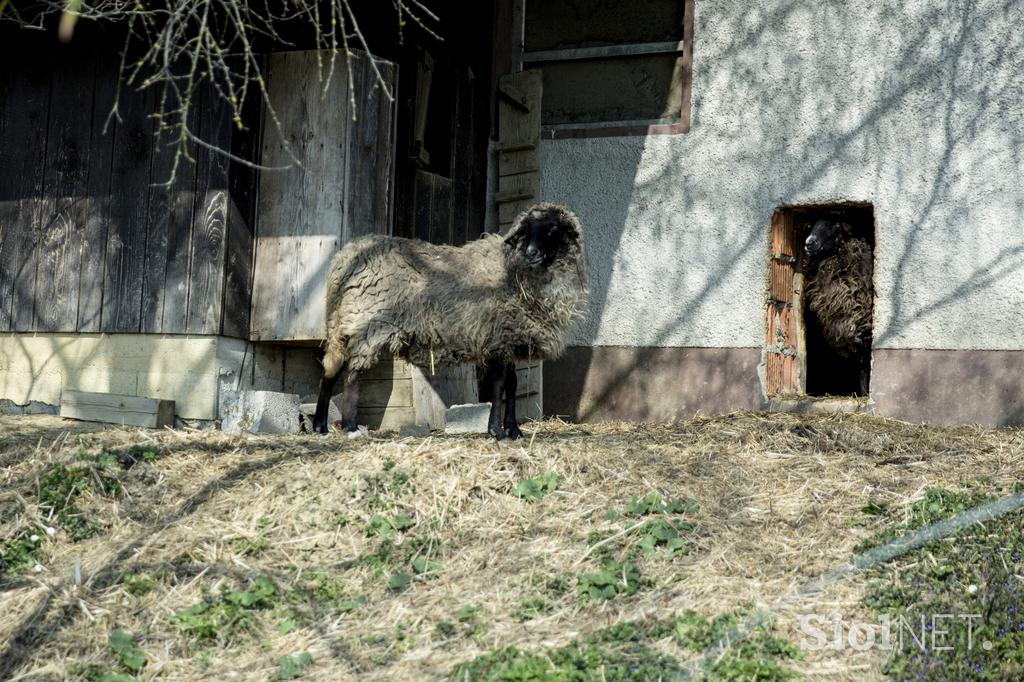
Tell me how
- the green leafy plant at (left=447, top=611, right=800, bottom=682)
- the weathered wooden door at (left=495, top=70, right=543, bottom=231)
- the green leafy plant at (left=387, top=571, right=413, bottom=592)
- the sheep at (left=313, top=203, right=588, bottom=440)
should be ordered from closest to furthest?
the green leafy plant at (left=447, top=611, right=800, bottom=682)
the green leafy plant at (left=387, top=571, right=413, bottom=592)
the sheep at (left=313, top=203, right=588, bottom=440)
the weathered wooden door at (left=495, top=70, right=543, bottom=231)

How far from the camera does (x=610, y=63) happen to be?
31.2 ft

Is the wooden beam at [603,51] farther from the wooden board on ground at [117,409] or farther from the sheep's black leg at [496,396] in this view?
the wooden board on ground at [117,409]

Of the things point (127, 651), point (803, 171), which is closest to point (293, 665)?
point (127, 651)

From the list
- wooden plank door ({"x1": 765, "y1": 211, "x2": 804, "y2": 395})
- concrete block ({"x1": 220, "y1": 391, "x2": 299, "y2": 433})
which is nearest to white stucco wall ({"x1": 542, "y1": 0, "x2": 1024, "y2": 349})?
wooden plank door ({"x1": 765, "y1": 211, "x2": 804, "y2": 395})

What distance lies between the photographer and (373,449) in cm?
620

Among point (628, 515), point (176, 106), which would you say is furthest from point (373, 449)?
point (176, 106)

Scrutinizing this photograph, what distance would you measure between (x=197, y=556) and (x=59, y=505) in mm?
994

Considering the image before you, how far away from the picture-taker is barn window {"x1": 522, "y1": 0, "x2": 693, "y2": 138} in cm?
925

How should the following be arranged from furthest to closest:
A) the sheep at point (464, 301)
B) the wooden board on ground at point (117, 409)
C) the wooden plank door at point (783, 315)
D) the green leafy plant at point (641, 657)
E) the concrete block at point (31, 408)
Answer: the wooden plank door at point (783, 315) → the concrete block at point (31, 408) → the wooden board on ground at point (117, 409) → the sheep at point (464, 301) → the green leafy plant at point (641, 657)

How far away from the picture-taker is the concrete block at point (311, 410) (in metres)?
8.20

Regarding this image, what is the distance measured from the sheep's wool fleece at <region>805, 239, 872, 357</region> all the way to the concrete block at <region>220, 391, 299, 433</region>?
4541 mm

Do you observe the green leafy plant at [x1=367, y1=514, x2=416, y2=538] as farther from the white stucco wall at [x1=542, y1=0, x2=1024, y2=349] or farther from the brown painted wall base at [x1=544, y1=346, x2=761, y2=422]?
the white stucco wall at [x1=542, y1=0, x2=1024, y2=349]

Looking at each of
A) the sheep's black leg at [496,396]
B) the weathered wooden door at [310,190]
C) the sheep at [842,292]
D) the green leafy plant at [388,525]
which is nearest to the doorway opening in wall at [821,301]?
the sheep at [842,292]

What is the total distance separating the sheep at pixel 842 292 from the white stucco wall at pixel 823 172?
0.92 metres
